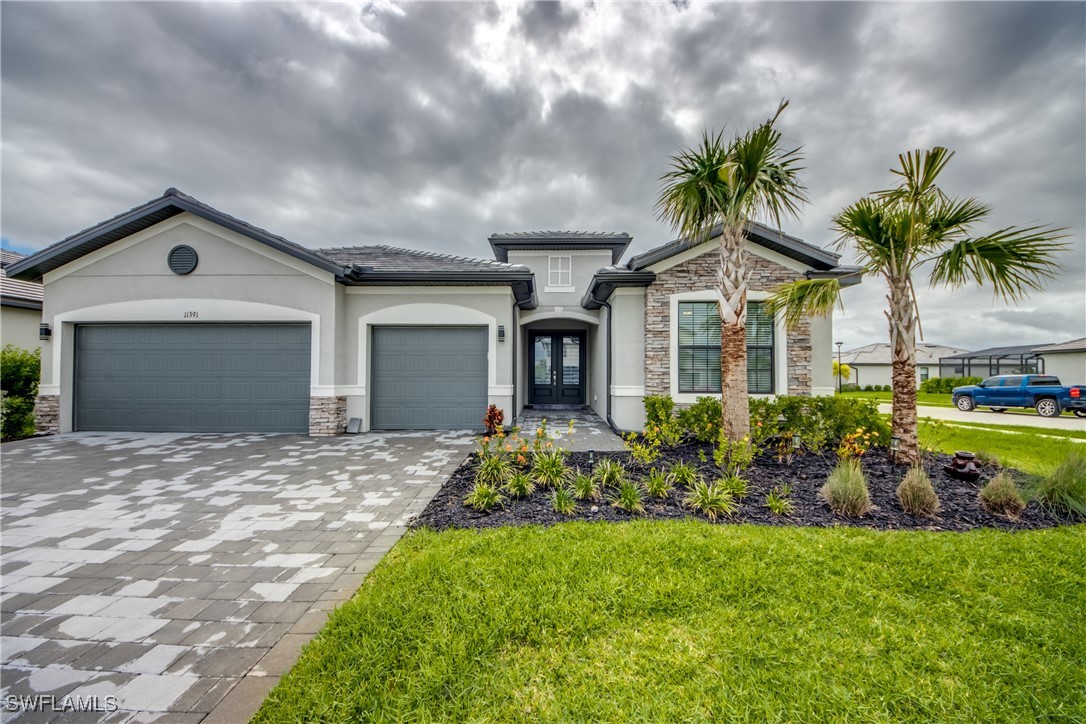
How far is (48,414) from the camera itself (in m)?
9.18

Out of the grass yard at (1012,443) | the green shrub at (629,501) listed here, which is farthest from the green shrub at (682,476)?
the grass yard at (1012,443)

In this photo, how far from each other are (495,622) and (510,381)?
24.6 feet

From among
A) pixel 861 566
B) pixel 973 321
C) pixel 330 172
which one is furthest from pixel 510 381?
pixel 973 321

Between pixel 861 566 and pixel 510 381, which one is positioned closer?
pixel 861 566

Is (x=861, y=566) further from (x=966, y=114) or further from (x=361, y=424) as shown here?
(x=966, y=114)

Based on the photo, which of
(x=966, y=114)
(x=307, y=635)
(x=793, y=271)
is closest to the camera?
(x=307, y=635)

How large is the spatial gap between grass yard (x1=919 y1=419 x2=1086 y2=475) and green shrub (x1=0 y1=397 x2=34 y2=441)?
1795 centimetres

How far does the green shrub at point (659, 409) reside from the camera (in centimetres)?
850

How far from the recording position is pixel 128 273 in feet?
30.7

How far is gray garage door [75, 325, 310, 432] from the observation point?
944 cm

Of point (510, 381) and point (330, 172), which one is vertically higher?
point (330, 172)

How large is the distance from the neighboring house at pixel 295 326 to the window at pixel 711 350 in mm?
29

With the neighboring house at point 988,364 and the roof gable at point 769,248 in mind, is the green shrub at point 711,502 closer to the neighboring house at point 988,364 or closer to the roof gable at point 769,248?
the roof gable at point 769,248

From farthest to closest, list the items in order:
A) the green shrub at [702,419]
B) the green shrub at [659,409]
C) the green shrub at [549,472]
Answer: the green shrub at [659,409] < the green shrub at [702,419] < the green shrub at [549,472]
